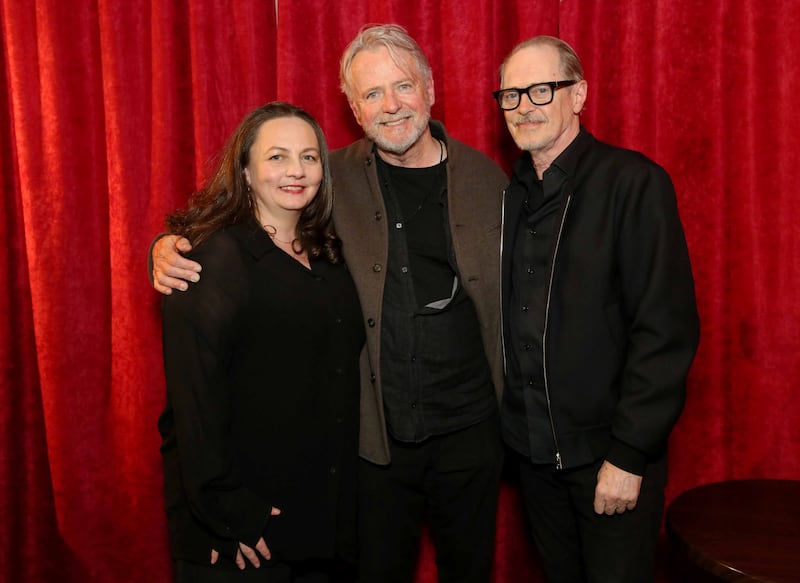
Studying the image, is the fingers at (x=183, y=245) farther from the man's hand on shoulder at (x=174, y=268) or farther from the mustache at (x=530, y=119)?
the mustache at (x=530, y=119)

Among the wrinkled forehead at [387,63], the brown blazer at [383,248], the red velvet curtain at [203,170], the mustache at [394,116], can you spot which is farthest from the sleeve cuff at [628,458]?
the wrinkled forehead at [387,63]

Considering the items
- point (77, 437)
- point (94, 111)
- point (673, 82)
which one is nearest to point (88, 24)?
point (94, 111)

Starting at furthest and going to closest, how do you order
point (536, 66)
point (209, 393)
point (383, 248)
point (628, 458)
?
point (383, 248), point (536, 66), point (628, 458), point (209, 393)

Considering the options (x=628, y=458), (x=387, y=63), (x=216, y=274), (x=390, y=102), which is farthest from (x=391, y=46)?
(x=628, y=458)

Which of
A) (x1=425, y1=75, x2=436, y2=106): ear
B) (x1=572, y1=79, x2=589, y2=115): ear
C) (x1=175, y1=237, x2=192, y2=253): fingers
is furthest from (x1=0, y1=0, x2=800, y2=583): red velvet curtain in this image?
(x1=175, y1=237, x2=192, y2=253): fingers

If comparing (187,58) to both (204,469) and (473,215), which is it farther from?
(204,469)

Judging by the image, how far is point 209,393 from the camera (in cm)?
142

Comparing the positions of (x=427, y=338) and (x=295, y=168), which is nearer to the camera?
(x=295, y=168)

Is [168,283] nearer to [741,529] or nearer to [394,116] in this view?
[394,116]

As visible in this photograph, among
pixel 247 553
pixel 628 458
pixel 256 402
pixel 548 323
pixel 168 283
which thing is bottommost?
pixel 247 553

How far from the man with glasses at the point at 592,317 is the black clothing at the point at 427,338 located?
0.14 metres

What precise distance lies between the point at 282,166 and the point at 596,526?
107cm

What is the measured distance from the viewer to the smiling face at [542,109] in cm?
164

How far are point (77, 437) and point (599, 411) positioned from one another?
184 centimetres
